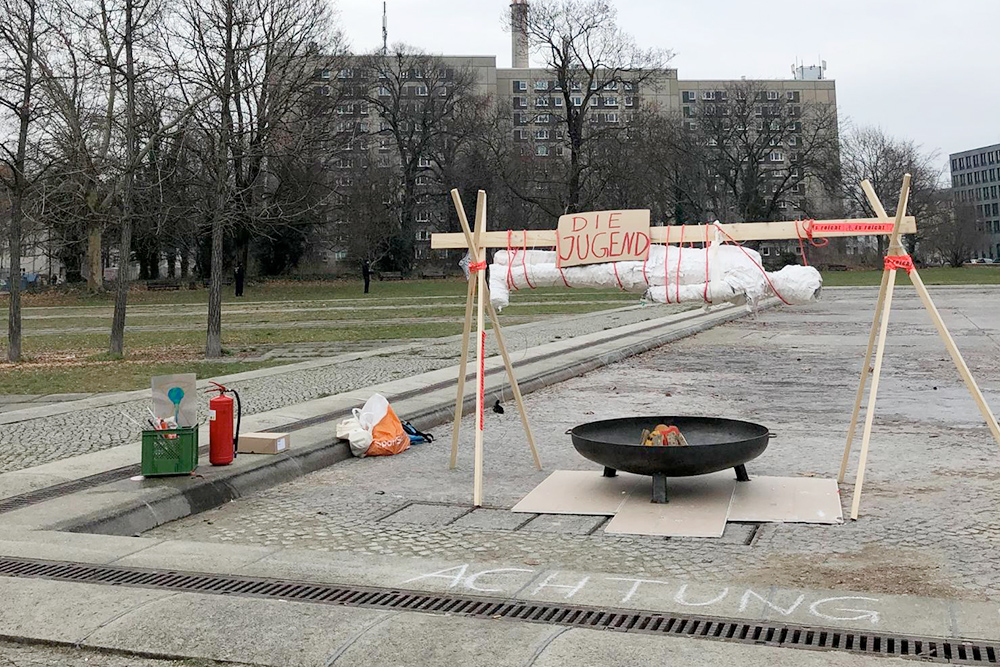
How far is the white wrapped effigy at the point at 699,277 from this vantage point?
6949 millimetres

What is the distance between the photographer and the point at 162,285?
187 ft

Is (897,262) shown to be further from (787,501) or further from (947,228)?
(947,228)

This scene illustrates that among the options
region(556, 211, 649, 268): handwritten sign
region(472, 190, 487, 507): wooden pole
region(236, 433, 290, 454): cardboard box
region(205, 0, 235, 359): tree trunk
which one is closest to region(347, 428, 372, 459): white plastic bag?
region(236, 433, 290, 454): cardboard box

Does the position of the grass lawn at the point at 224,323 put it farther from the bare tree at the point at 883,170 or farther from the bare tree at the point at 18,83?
the bare tree at the point at 883,170

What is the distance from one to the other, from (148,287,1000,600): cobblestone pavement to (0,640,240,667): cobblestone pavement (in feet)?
6.72

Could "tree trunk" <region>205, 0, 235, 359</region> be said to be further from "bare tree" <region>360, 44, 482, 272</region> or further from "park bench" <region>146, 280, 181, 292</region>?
"bare tree" <region>360, 44, 482, 272</region>

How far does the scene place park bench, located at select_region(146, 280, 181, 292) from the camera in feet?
185

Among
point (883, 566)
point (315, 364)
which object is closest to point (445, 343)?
point (315, 364)

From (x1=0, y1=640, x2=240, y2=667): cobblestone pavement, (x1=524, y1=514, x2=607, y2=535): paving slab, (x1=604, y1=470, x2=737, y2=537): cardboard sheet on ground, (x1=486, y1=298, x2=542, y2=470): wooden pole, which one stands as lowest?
(x1=524, y1=514, x2=607, y2=535): paving slab

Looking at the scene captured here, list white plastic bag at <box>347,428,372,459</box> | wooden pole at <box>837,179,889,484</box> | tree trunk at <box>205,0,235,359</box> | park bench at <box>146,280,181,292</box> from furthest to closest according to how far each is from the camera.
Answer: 1. park bench at <box>146,280,181,292</box>
2. tree trunk at <box>205,0,235,359</box>
3. white plastic bag at <box>347,428,372,459</box>
4. wooden pole at <box>837,179,889,484</box>

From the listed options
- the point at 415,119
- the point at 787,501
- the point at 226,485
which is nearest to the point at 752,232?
the point at 787,501

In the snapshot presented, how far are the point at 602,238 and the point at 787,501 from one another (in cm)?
238

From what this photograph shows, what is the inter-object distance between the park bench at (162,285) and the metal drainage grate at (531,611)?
53.7 metres

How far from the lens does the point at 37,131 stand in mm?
19281
